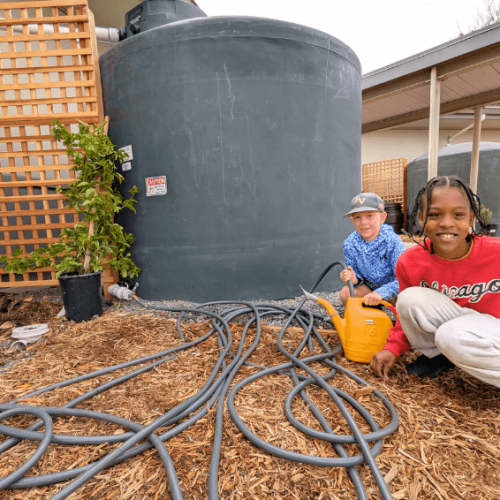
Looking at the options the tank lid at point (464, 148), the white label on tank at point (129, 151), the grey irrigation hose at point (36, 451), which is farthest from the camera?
the tank lid at point (464, 148)

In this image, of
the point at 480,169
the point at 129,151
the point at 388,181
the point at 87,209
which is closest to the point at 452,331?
the point at 87,209

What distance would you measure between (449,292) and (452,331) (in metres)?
0.21

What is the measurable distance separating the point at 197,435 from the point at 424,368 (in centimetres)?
111

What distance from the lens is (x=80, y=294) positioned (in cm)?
242

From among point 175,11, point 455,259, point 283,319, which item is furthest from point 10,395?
point 175,11

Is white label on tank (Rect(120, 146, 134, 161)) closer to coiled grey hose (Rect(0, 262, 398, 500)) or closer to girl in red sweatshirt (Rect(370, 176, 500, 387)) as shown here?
coiled grey hose (Rect(0, 262, 398, 500))

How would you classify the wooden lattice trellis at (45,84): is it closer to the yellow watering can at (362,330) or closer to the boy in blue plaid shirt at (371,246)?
the boy in blue plaid shirt at (371,246)

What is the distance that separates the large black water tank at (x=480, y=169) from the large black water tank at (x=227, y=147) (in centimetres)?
551

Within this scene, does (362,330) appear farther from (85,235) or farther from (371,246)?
(85,235)

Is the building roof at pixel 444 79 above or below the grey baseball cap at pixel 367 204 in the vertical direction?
above

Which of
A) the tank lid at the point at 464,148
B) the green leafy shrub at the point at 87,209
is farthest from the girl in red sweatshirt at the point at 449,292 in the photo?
the tank lid at the point at 464,148

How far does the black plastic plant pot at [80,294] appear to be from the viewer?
2387 mm

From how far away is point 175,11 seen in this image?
3156 mm

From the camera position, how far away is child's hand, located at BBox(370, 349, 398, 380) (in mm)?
1496
